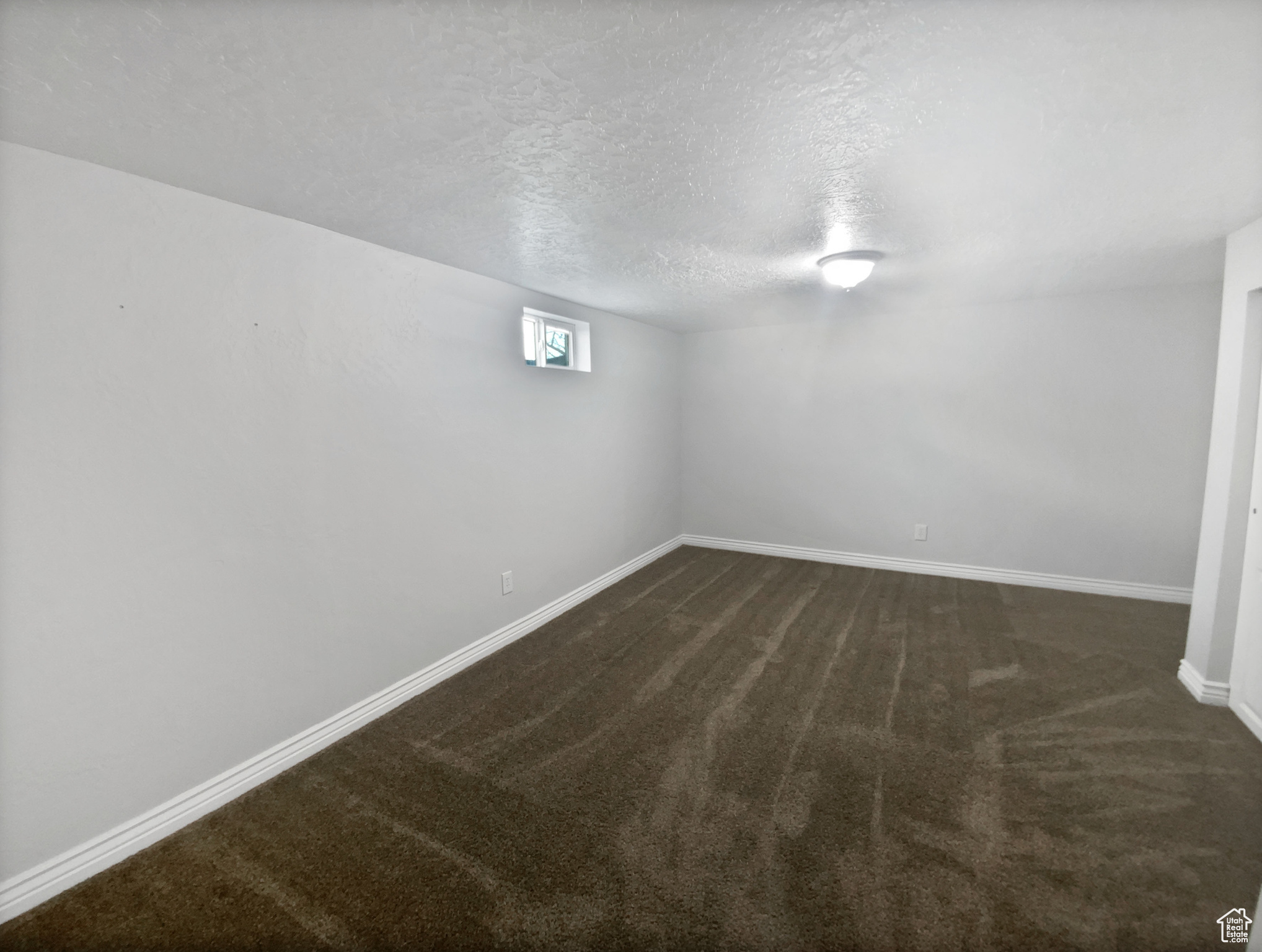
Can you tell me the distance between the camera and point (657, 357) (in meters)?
4.66

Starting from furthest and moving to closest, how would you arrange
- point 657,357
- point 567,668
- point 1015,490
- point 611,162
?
point 657,357, point 1015,490, point 567,668, point 611,162

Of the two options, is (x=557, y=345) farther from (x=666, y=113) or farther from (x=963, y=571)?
(x=963, y=571)

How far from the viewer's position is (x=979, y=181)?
5.62 feet

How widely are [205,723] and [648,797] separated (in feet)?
5.35

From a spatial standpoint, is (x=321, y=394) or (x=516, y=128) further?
(x=321, y=394)

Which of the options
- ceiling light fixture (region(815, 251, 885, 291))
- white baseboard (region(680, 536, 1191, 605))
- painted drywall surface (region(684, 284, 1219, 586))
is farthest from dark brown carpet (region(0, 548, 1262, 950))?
ceiling light fixture (region(815, 251, 885, 291))

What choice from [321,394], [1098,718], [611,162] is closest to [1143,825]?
[1098,718]

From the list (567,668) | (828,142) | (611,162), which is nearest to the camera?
(828,142)

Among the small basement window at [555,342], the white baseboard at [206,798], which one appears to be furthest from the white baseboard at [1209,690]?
the small basement window at [555,342]

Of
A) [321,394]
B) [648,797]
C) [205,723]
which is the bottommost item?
[648,797]

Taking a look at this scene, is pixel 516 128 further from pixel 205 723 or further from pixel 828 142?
pixel 205 723

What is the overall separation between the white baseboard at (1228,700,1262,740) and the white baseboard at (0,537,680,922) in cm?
357

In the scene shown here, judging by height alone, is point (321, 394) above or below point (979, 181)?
below

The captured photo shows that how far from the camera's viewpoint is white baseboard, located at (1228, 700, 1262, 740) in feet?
6.89
